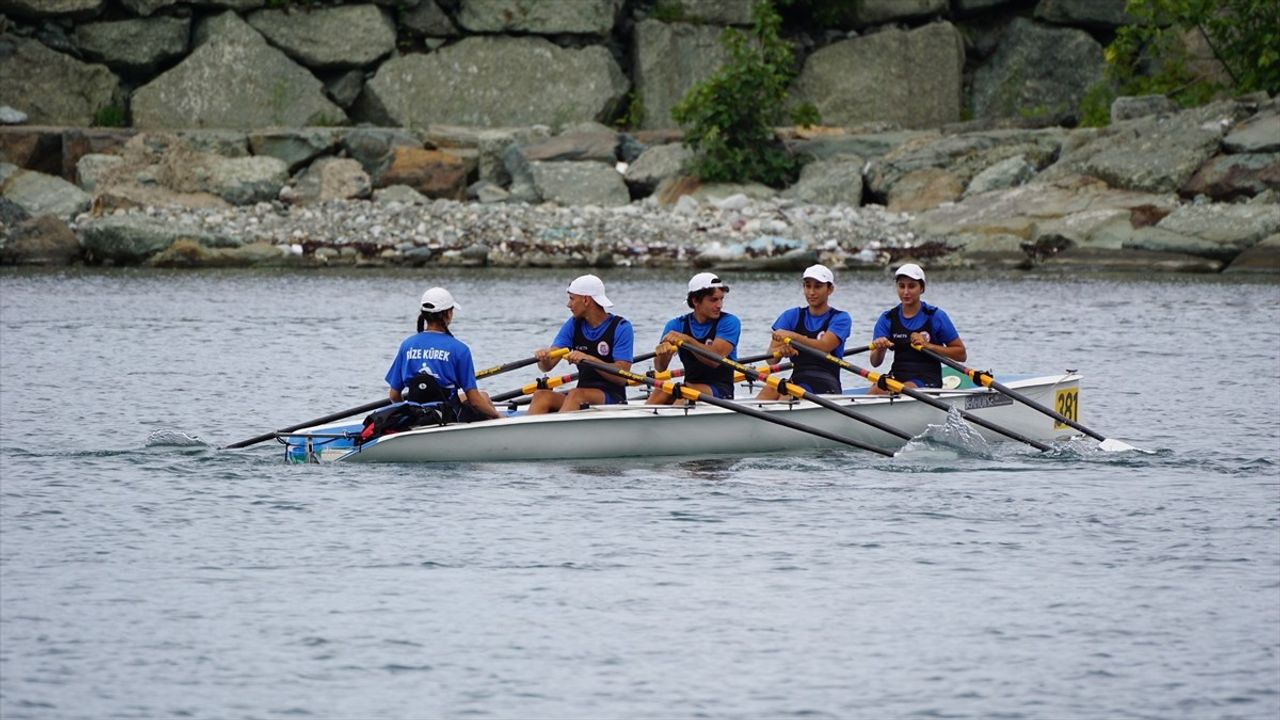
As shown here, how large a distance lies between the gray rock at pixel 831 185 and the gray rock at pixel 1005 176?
2.63 meters

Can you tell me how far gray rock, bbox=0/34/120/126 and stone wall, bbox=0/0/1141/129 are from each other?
0.04 meters

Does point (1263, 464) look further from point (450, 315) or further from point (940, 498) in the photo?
point (450, 315)

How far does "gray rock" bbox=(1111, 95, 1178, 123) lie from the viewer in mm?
42719

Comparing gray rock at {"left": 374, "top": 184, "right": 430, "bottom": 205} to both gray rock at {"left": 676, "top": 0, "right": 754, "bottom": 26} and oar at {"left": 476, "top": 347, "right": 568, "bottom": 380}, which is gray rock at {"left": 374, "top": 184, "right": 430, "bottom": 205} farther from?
oar at {"left": 476, "top": 347, "right": 568, "bottom": 380}

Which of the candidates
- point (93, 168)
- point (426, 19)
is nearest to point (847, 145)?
point (426, 19)

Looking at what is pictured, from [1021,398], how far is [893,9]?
32.6m

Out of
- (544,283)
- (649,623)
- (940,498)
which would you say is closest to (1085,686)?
(649,623)

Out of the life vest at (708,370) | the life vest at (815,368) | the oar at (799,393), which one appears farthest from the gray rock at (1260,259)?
the life vest at (708,370)

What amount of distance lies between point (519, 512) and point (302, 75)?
3414 cm

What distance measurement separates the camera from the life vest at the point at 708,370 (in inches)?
674

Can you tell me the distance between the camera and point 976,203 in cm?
4128

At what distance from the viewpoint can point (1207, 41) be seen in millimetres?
43656

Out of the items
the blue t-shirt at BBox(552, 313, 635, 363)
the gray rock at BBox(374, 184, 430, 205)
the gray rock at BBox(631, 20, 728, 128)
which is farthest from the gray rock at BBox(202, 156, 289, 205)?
the blue t-shirt at BBox(552, 313, 635, 363)

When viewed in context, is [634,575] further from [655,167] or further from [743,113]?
[655,167]
